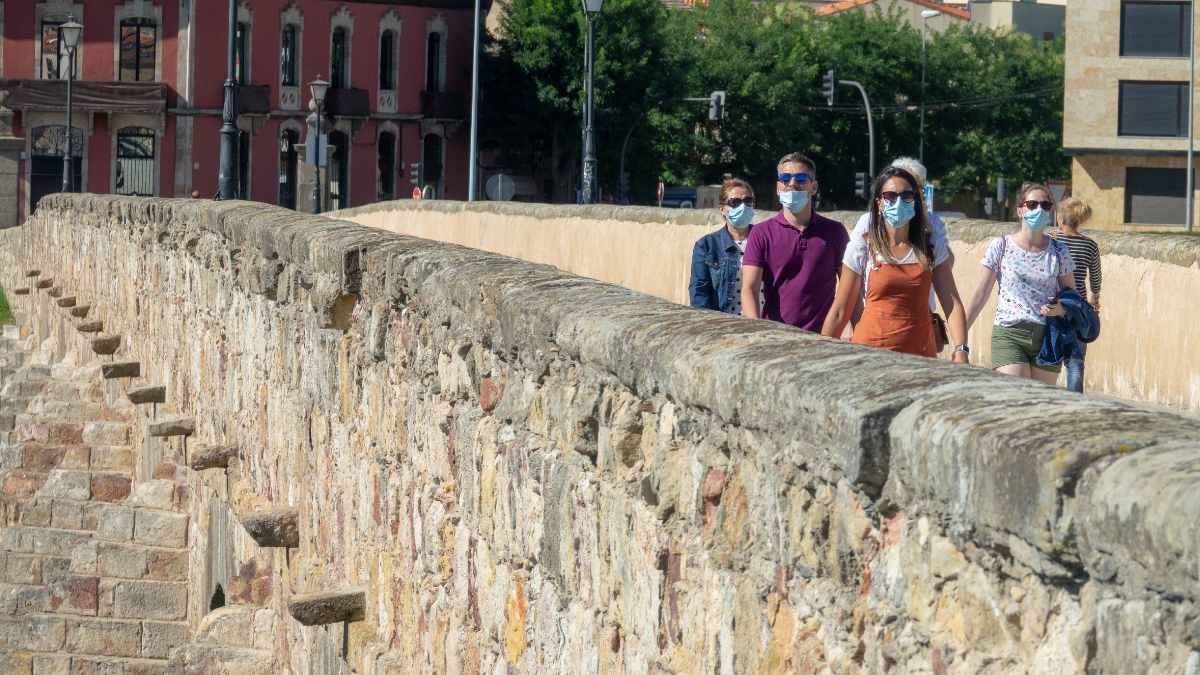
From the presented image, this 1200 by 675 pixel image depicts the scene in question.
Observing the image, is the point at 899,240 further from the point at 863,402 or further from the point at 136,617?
the point at 136,617

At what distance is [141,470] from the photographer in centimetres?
1694

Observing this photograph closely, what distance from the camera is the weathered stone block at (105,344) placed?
68.1 feet

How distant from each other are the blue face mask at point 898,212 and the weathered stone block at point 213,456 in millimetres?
5194

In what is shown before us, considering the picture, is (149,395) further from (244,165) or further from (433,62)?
(433,62)

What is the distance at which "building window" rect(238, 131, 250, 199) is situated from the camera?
5834cm

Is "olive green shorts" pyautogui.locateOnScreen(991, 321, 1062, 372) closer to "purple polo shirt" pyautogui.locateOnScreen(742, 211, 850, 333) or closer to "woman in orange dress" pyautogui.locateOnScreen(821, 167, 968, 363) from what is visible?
"purple polo shirt" pyautogui.locateOnScreen(742, 211, 850, 333)

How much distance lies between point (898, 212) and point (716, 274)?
131cm

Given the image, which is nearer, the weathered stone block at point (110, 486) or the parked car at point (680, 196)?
the weathered stone block at point (110, 486)

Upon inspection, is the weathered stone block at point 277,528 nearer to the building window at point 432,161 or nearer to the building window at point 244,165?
the building window at point 244,165

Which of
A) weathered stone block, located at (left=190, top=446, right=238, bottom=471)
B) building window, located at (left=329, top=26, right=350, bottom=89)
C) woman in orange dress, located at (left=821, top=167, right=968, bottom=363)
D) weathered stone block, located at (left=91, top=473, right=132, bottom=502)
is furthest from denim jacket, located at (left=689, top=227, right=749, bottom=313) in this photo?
building window, located at (left=329, top=26, right=350, bottom=89)

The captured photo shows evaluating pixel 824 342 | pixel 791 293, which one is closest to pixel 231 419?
pixel 791 293

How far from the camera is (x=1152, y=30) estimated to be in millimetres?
56500

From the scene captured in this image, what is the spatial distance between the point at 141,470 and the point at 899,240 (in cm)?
1079

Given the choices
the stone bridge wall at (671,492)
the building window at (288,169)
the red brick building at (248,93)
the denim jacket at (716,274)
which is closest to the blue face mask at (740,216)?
the denim jacket at (716,274)
